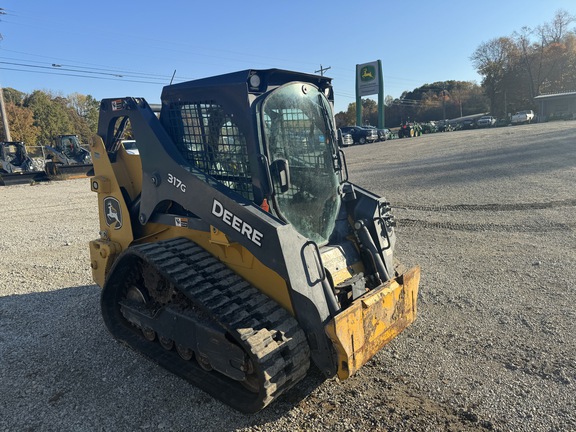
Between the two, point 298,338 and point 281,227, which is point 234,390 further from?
point 281,227

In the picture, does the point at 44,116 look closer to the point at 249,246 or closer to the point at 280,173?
the point at 280,173

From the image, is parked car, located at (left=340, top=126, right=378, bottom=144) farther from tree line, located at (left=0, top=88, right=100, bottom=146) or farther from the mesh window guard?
the mesh window guard

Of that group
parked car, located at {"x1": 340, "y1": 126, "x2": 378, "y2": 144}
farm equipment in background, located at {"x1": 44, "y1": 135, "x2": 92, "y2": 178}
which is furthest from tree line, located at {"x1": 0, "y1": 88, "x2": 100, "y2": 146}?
parked car, located at {"x1": 340, "y1": 126, "x2": 378, "y2": 144}

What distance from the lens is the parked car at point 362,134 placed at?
36.5 meters

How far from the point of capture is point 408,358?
358 centimetres

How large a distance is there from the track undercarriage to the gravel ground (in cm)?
18

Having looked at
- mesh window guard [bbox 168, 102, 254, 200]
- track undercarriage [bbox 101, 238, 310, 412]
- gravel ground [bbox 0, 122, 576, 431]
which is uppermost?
mesh window guard [bbox 168, 102, 254, 200]

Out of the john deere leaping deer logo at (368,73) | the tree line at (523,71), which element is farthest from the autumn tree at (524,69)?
the john deere leaping deer logo at (368,73)

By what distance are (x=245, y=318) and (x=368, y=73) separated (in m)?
49.2

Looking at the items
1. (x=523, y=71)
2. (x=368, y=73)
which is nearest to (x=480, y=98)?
(x=523, y=71)

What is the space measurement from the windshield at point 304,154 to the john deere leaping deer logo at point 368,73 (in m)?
47.2

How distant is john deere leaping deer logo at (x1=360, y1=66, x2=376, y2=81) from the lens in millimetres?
47406

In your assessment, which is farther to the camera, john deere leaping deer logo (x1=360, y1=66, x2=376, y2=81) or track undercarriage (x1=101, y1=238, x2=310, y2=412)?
john deere leaping deer logo (x1=360, y1=66, x2=376, y2=81)

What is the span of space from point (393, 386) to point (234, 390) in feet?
4.05
